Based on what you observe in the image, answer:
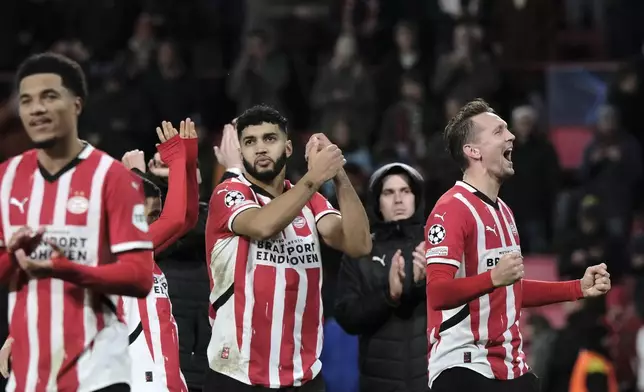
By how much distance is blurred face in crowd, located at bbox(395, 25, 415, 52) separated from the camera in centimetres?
1653

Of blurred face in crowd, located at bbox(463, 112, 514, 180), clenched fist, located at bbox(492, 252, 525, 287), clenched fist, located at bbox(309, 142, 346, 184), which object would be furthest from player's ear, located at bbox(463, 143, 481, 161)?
clenched fist, located at bbox(492, 252, 525, 287)

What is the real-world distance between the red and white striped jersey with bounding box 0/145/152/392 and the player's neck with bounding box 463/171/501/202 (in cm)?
210

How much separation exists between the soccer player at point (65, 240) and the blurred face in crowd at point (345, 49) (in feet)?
36.0

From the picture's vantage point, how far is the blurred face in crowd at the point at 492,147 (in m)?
7.19

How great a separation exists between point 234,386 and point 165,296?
0.78 metres

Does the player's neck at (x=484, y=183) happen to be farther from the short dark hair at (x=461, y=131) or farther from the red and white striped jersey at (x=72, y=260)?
the red and white striped jersey at (x=72, y=260)

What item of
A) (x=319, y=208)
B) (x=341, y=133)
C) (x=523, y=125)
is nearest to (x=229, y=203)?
(x=319, y=208)

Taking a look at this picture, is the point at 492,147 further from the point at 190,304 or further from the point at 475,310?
the point at 190,304

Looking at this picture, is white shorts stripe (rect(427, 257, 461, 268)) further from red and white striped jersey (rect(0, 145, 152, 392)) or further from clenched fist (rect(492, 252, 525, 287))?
→ red and white striped jersey (rect(0, 145, 152, 392))

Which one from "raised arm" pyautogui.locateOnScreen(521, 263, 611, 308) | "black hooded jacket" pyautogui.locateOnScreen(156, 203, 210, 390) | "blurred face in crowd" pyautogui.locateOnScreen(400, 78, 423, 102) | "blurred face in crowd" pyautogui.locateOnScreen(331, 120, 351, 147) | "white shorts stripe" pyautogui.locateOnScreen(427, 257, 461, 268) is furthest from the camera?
"blurred face in crowd" pyautogui.locateOnScreen(400, 78, 423, 102)

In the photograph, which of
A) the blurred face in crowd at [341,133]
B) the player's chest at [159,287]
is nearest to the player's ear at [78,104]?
the player's chest at [159,287]

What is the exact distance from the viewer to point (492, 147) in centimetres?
720

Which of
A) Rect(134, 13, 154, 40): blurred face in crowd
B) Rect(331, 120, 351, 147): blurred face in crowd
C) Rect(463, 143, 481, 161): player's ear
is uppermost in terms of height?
Rect(134, 13, 154, 40): blurred face in crowd

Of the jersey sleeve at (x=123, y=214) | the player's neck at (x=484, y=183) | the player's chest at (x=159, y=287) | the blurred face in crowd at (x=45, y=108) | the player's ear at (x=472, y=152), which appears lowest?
the player's chest at (x=159, y=287)
